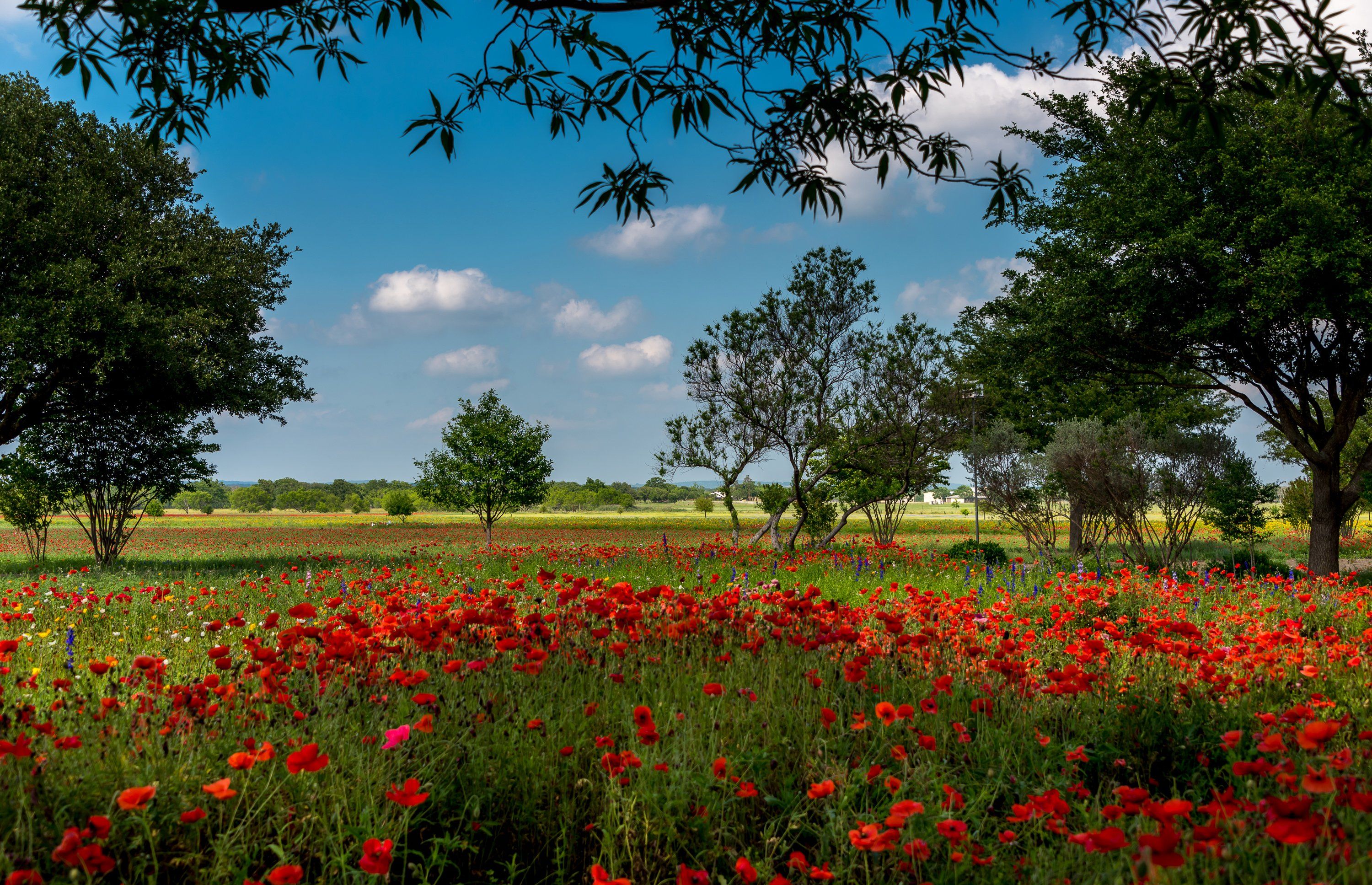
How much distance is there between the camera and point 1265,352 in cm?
1378

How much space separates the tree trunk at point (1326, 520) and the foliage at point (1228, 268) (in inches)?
1.1

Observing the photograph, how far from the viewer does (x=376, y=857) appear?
196cm

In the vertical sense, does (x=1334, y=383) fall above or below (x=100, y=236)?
below

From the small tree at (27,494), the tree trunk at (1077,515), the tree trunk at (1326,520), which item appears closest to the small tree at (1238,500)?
the tree trunk at (1326,520)

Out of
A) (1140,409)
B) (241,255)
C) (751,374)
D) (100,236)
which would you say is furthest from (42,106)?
(1140,409)

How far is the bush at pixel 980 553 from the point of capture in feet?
52.9

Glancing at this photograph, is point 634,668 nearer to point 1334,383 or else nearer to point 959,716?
point 959,716

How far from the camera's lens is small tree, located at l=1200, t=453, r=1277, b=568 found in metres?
15.2

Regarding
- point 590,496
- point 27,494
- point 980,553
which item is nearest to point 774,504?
point 980,553

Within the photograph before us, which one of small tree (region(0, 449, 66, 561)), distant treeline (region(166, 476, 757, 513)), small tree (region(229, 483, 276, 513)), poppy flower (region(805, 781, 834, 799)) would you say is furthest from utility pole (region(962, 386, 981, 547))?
small tree (region(229, 483, 276, 513))

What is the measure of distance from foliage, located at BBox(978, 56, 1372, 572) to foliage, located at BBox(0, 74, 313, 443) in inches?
701

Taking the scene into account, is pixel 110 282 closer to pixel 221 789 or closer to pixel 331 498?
pixel 221 789

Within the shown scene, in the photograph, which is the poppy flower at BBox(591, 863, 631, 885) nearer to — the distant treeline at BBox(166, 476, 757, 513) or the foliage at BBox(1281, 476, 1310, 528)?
the foliage at BBox(1281, 476, 1310, 528)

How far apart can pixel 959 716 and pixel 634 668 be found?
2.15m
